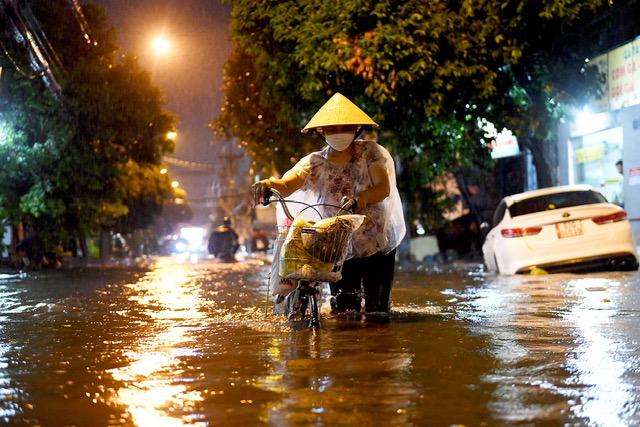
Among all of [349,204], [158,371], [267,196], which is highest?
[267,196]

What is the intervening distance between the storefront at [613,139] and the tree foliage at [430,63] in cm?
63

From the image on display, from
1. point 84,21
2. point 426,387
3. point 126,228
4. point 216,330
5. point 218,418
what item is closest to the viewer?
point 218,418

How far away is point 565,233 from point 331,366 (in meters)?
9.62

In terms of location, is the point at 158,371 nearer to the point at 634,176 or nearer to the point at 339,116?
the point at 339,116

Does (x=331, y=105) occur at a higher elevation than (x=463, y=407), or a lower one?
higher

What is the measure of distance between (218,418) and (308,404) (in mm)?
474

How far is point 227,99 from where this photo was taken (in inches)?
1188

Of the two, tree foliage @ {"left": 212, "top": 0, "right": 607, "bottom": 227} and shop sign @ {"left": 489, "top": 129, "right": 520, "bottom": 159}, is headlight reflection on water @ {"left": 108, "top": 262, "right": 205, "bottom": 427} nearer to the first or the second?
tree foliage @ {"left": 212, "top": 0, "right": 607, "bottom": 227}

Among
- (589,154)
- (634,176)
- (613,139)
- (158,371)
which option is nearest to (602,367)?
(158,371)

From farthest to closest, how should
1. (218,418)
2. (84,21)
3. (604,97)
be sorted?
(84,21) < (604,97) < (218,418)

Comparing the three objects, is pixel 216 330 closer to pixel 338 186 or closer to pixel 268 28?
pixel 338 186

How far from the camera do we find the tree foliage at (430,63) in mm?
18359

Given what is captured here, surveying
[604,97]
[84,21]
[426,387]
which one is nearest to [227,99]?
[84,21]

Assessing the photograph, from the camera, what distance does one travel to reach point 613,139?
22.4 m
